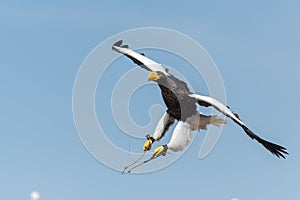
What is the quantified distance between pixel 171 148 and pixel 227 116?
1836 millimetres

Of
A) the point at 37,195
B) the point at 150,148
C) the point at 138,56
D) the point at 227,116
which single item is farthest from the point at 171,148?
the point at 37,195

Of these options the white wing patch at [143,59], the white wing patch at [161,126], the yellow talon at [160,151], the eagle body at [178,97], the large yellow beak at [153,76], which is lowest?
the yellow talon at [160,151]

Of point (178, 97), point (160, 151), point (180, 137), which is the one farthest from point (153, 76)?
point (160, 151)

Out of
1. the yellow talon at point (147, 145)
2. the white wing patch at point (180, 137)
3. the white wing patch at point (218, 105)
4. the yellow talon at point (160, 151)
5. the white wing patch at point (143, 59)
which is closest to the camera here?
the yellow talon at point (160, 151)

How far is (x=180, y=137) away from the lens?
1742cm

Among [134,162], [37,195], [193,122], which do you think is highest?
[193,122]

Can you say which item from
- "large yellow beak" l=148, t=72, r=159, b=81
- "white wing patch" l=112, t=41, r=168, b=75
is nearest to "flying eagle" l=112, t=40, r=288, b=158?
"large yellow beak" l=148, t=72, r=159, b=81

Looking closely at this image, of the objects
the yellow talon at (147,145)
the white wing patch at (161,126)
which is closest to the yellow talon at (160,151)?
the yellow talon at (147,145)

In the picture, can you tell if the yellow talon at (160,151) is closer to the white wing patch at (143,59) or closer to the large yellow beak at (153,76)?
the large yellow beak at (153,76)

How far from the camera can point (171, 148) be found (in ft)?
56.8

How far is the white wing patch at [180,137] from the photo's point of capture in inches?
682

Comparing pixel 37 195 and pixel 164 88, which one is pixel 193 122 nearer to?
pixel 164 88

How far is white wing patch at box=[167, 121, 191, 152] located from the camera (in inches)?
682

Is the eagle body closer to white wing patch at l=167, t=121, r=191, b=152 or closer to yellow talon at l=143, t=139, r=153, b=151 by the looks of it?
white wing patch at l=167, t=121, r=191, b=152
